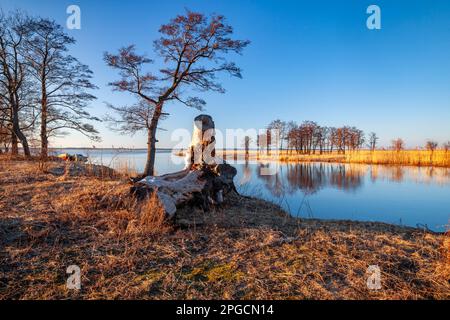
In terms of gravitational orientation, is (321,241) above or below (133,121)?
below

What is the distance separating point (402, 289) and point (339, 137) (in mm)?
72162

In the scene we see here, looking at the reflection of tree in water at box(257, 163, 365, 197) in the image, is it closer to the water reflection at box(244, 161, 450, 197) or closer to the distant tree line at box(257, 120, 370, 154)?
the water reflection at box(244, 161, 450, 197)

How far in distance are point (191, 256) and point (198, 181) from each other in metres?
2.98

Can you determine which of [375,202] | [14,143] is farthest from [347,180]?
[14,143]

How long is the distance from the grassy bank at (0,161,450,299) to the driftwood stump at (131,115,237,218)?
1.33ft

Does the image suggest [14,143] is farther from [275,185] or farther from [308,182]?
[308,182]

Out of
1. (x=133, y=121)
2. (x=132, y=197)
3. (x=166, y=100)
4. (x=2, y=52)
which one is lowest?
(x=132, y=197)

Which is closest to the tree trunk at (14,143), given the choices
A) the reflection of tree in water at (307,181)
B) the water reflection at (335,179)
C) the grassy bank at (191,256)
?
the grassy bank at (191,256)

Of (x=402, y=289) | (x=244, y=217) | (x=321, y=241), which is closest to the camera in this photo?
(x=402, y=289)

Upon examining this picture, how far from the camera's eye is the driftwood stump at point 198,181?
477 cm

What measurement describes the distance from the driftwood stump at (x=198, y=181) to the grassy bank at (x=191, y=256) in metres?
0.41

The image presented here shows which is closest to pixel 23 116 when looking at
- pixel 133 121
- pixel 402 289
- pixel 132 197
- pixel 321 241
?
pixel 133 121
